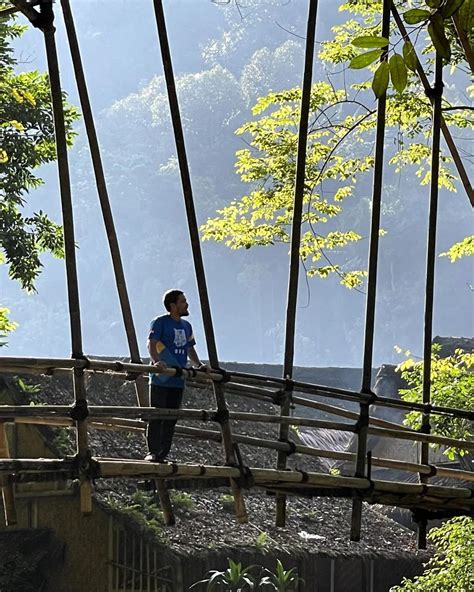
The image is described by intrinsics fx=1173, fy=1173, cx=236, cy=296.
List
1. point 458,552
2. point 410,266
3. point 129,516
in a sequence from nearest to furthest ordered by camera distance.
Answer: point 458,552 < point 129,516 < point 410,266

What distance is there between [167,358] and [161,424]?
10.7 inches

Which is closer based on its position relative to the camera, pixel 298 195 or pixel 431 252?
pixel 298 195

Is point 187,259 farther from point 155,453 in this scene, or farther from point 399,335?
point 155,453

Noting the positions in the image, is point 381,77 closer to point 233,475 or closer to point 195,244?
point 195,244

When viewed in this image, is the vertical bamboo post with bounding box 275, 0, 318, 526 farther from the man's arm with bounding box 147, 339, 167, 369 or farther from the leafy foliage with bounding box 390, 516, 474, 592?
the leafy foliage with bounding box 390, 516, 474, 592

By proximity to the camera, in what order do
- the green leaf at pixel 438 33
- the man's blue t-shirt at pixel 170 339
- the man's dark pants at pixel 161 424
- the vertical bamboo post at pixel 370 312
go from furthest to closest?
the man's blue t-shirt at pixel 170 339 → the man's dark pants at pixel 161 424 → the vertical bamboo post at pixel 370 312 → the green leaf at pixel 438 33

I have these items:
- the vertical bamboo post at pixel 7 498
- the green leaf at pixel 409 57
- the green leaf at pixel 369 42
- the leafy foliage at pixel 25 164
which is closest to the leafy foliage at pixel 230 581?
the leafy foliage at pixel 25 164

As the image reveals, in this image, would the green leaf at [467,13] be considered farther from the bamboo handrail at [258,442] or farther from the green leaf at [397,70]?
the bamboo handrail at [258,442]

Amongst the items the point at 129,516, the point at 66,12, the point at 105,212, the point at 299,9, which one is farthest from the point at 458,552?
the point at 299,9

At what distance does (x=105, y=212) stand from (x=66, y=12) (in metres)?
0.69

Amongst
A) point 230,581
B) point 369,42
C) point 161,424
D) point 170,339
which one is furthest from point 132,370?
point 230,581

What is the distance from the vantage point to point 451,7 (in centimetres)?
148

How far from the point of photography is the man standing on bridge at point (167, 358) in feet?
14.2

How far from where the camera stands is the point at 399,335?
5191 cm
